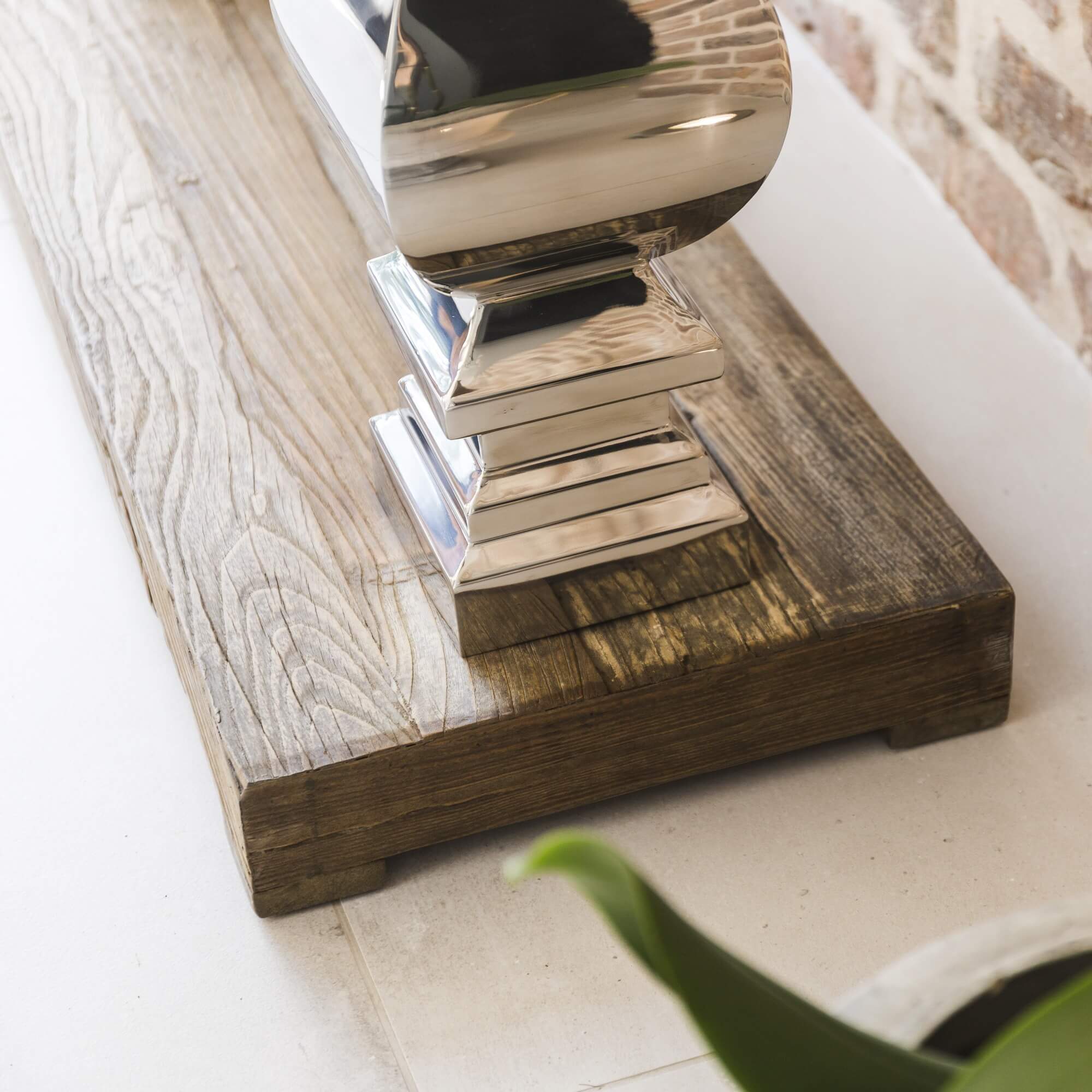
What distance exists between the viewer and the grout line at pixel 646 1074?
0.83 m

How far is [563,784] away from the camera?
0.96 meters

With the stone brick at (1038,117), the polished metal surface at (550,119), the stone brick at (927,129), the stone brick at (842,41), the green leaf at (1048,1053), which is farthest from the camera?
the stone brick at (842,41)

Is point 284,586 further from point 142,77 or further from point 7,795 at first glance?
point 142,77

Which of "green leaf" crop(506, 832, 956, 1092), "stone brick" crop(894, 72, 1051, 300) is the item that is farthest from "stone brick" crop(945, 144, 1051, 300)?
"green leaf" crop(506, 832, 956, 1092)

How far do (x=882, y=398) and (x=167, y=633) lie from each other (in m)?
0.72

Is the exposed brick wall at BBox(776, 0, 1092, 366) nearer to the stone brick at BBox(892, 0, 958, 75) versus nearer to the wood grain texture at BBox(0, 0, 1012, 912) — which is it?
the stone brick at BBox(892, 0, 958, 75)

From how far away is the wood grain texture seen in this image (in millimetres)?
918

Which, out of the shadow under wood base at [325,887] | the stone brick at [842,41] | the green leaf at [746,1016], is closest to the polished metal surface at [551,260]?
the shadow under wood base at [325,887]

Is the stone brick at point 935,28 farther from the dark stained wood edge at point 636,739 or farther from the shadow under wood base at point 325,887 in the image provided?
the shadow under wood base at point 325,887

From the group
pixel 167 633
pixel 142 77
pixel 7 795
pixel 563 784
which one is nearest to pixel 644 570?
pixel 563 784

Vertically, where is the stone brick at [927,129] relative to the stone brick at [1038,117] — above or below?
below

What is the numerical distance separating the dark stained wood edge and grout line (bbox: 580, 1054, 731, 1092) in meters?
0.19

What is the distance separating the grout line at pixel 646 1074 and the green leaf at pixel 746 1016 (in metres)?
0.48

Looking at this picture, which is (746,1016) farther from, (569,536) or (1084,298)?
(1084,298)
